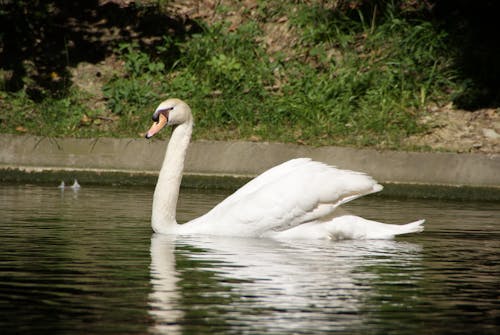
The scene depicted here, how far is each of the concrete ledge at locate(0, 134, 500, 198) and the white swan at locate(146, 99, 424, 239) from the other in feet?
14.0

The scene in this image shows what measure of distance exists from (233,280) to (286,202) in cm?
241

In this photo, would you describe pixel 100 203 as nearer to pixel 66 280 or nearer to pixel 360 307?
pixel 66 280

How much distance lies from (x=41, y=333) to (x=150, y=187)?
862cm

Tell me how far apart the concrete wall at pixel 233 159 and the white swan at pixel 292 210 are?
4.27 m

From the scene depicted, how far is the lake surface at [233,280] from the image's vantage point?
549cm

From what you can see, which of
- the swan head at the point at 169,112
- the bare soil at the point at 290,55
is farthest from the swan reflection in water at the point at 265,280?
the bare soil at the point at 290,55

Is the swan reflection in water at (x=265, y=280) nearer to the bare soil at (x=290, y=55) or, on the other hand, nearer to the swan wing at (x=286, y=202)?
the swan wing at (x=286, y=202)

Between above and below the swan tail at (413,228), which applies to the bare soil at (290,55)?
above

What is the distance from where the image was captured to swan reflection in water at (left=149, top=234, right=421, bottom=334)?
219 inches

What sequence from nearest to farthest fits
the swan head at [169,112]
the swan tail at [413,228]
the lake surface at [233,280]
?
the lake surface at [233,280] < the swan tail at [413,228] < the swan head at [169,112]

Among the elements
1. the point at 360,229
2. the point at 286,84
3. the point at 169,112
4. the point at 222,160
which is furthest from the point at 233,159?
the point at 360,229

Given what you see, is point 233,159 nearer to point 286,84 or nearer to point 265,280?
point 286,84

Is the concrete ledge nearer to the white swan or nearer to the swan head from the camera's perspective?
the swan head

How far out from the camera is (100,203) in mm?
11766
